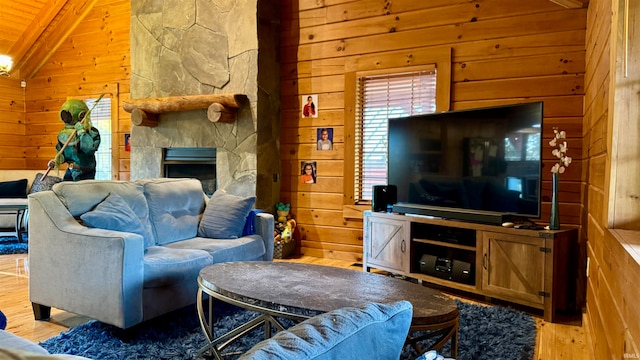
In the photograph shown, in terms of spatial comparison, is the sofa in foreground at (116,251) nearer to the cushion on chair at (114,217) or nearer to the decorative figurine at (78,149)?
the cushion on chair at (114,217)

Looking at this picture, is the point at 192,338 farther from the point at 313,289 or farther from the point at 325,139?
the point at 325,139

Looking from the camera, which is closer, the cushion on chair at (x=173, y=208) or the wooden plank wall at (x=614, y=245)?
the wooden plank wall at (x=614, y=245)

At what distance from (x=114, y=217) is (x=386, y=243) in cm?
233

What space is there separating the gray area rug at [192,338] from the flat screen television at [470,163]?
0.85 m

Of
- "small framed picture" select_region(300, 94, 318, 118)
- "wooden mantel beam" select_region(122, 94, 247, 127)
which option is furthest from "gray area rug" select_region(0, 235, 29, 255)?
"small framed picture" select_region(300, 94, 318, 118)

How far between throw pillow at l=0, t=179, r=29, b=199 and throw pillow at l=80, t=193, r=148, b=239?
369 cm

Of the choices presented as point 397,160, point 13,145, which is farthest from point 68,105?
point 397,160

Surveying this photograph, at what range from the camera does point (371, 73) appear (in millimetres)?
4590

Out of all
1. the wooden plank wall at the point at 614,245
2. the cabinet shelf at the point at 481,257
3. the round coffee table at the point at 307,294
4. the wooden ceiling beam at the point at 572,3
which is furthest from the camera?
the wooden ceiling beam at the point at 572,3

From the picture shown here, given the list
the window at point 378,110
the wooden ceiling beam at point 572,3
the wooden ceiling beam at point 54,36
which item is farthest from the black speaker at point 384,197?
the wooden ceiling beam at point 54,36

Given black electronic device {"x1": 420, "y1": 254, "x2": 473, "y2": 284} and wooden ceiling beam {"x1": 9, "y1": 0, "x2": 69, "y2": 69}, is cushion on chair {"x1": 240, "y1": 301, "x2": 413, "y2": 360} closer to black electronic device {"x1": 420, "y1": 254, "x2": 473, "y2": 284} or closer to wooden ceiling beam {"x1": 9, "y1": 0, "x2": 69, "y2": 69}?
black electronic device {"x1": 420, "y1": 254, "x2": 473, "y2": 284}

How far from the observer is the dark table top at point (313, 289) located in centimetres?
183

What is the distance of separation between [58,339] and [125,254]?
60 cm

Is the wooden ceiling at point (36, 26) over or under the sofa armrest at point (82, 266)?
over
